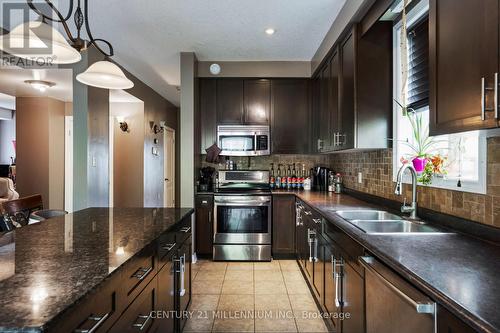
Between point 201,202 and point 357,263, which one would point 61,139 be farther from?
point 357,263

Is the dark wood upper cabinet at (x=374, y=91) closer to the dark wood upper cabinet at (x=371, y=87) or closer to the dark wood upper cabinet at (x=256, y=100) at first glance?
the dark wood upper cabinet at (x=371, y=87)

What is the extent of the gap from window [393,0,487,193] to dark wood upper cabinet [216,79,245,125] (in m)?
2.19

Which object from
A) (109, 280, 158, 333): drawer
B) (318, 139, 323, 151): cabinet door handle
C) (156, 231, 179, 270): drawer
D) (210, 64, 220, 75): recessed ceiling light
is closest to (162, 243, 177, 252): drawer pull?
(156, 231, 179, 270): drawer

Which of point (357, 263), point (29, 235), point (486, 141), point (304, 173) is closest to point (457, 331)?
point (357, 263)

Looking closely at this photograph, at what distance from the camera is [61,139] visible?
6160mm

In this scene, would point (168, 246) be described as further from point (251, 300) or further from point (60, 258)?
point (251, 300)

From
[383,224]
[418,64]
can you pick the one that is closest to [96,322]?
[383,224]

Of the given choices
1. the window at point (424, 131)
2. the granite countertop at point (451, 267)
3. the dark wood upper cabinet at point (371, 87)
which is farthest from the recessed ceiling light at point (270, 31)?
the granite countertop at point (451, 267)

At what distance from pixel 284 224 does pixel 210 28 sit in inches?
96.1

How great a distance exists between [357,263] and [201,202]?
8.48ft

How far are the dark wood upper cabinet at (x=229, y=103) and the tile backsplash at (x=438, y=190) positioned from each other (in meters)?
1.62

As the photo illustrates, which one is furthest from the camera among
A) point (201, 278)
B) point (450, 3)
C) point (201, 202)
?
point (201, 202)

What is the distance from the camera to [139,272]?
4.26 feet

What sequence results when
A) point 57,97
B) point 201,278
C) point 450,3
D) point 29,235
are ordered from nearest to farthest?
point 450,3
point 29,235
point 201,278
point 57,97
